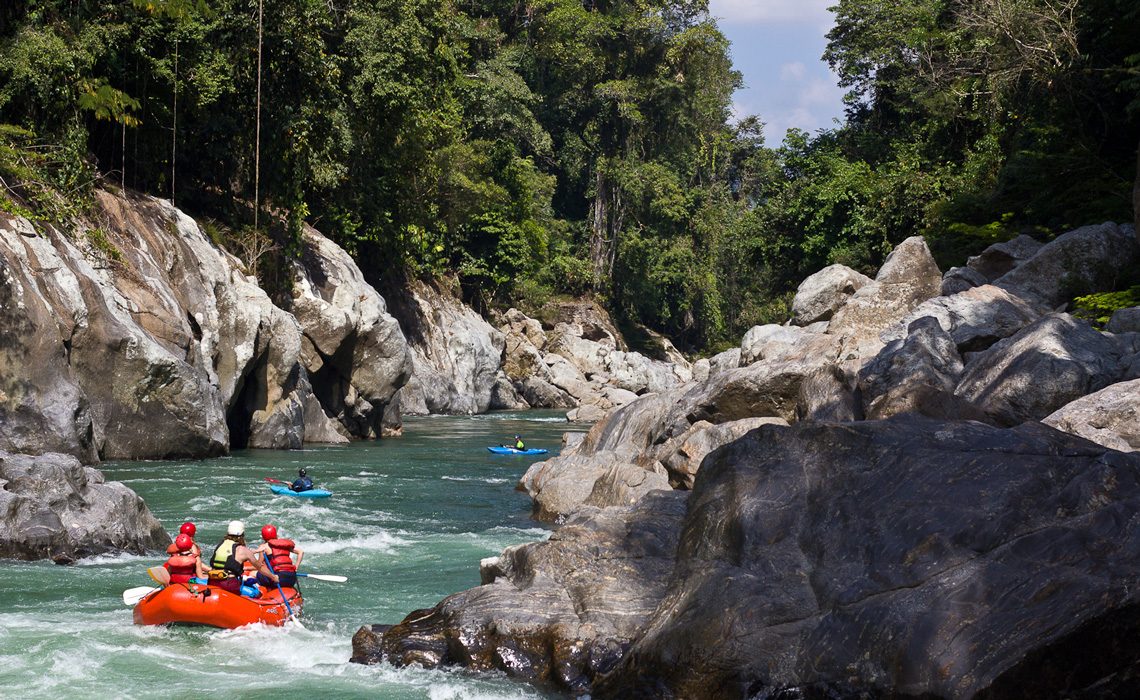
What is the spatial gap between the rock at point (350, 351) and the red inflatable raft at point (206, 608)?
17.0m

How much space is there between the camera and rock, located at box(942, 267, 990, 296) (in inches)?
784

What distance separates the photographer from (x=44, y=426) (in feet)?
59.2

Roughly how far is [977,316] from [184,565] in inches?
463

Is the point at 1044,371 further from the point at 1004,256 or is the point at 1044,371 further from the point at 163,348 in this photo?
the point at 163,348

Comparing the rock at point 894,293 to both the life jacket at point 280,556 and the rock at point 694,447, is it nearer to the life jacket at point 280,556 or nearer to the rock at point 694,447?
the rock at point 694,447

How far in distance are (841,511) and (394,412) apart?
23.2 meters

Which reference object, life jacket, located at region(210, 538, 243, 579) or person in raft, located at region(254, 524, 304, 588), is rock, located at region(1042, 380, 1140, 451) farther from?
life jacket, located at region(210, 538, 243, 579)

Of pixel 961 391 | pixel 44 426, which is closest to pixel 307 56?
pixel 44 426

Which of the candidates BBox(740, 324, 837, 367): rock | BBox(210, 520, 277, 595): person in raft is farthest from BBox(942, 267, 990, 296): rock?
BBox(210, 520, 277, 595): person in raft

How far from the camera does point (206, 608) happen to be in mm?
10750

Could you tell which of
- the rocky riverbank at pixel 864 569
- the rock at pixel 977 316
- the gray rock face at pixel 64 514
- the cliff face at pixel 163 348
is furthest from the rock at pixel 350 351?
the rocky riverbank at pixel 864 569

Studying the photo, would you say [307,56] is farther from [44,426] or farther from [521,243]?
[521,243]

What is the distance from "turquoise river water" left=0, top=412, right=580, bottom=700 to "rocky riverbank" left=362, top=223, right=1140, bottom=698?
0.66 meters

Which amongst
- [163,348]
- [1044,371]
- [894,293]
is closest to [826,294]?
[894,293]
